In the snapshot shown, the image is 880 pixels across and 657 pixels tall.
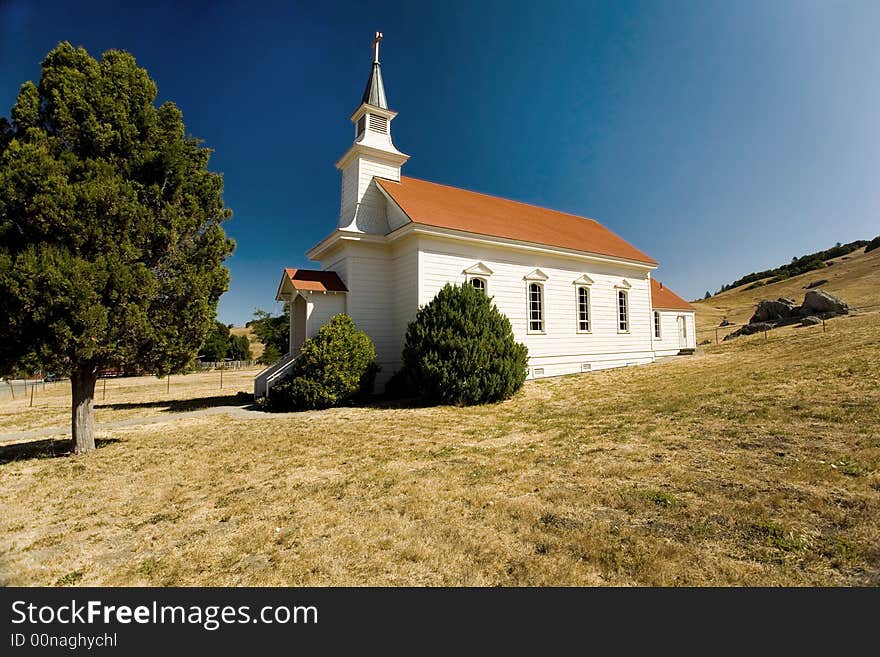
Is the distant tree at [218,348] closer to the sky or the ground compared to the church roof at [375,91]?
closer to the ground

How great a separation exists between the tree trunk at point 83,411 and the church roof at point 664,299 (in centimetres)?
2981

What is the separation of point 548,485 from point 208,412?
42.1 feet

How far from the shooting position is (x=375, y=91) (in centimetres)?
2112

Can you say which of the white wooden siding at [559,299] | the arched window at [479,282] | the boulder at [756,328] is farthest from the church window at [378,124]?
the boulder at [756,328]

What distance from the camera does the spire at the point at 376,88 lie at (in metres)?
21.0

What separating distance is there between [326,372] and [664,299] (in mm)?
25947

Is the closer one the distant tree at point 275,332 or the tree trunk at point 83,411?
the tree trunk at point 83,411

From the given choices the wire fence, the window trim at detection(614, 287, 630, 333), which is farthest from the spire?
the wire fence

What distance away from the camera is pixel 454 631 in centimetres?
282

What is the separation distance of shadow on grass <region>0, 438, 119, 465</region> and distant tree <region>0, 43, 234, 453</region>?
80 centimetres

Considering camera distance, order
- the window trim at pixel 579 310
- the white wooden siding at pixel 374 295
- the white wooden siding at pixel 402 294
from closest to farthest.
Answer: the white wooden siding at pixel 402 294, the white wooden siding at pixel 374 295, the window trim at pixel 579 310

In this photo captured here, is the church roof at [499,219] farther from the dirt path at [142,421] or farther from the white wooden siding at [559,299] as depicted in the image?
the dirt path at [142,421]

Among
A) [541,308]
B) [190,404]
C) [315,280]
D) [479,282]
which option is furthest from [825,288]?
[190,404]

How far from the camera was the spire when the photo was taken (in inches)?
825
